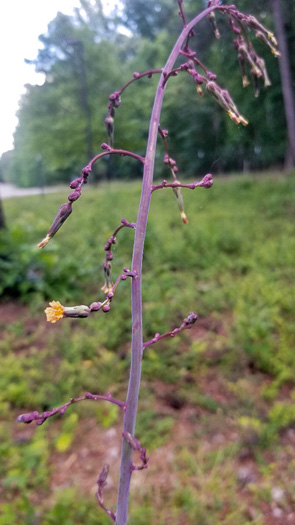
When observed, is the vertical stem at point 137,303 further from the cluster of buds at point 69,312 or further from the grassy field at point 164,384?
the grassy field at point 164,384

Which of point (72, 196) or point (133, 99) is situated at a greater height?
point (133, 99)

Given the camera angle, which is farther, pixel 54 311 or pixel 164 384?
pixel 164 384

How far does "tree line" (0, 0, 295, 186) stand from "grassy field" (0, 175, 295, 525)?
3.98ft

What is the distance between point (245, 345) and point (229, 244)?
2375 millimetres

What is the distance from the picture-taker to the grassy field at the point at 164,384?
1.95 metres

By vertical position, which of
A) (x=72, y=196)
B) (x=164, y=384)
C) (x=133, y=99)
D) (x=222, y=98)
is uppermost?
(x=133, y=99)

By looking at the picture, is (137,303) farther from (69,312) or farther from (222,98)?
(222,98)

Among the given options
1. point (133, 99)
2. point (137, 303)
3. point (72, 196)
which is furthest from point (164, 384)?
point (133, 99)

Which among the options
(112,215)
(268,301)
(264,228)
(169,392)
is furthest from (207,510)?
(112,215)

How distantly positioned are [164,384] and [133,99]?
3.14 meters

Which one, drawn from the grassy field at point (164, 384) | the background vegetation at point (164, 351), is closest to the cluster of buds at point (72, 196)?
the background vegetation at point (164, 351)

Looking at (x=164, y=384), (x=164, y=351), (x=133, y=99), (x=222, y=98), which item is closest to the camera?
(x=222, y=98)

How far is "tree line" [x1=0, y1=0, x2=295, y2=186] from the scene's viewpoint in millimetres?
2168

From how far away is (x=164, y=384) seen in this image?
2.81m
